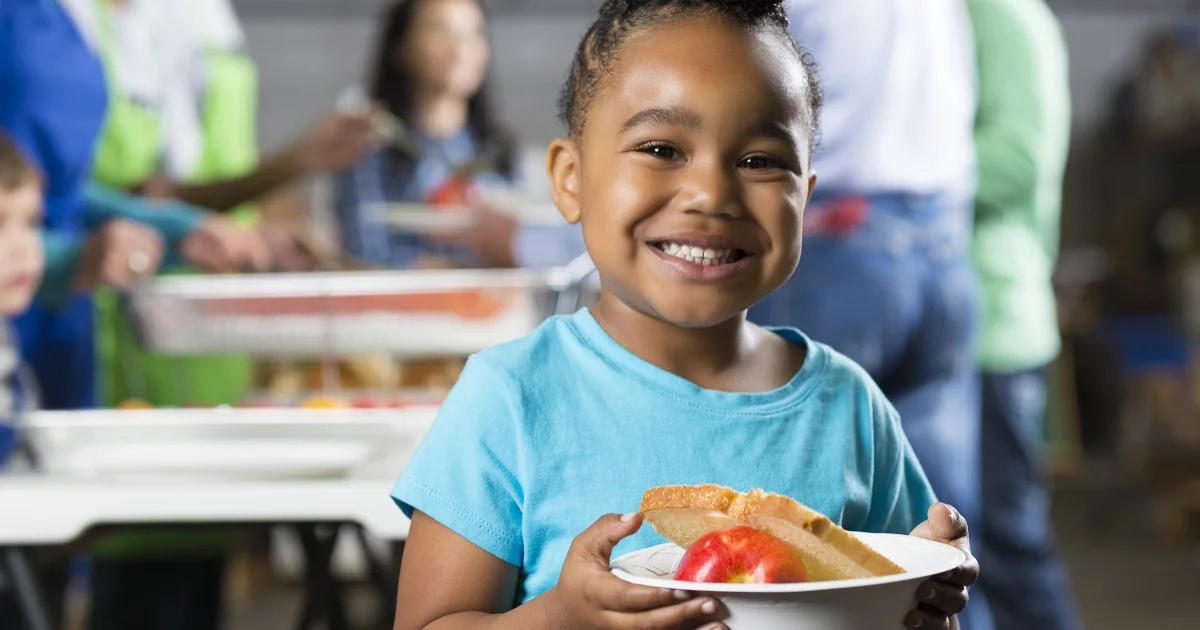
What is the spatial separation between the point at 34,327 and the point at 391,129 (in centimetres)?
90

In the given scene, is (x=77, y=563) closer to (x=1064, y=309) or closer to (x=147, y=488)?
(x=147, y=488)

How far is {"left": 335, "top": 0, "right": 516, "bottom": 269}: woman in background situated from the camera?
2637 millimetres

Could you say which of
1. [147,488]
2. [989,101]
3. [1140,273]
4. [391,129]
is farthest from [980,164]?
[1140,273]

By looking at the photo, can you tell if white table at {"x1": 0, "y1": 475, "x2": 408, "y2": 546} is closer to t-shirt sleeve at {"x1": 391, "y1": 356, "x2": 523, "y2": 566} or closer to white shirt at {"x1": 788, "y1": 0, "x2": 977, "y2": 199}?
t-shirt sleeve at {"x1": 391, "y1": 356, "x2": 523, "y2": 566}

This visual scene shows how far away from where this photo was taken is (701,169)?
697 mm

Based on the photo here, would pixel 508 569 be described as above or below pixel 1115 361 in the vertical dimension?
above

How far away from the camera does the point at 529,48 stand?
20.2 ft

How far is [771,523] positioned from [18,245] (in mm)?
1084

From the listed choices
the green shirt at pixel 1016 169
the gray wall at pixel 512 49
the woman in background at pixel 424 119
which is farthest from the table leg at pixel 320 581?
the gray wall at pixel 512 49

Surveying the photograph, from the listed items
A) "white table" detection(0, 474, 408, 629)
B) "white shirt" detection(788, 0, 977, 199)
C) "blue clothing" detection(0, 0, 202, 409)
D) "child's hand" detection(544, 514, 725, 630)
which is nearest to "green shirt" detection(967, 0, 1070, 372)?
"white shirt" detection(788, 0, 977, 199)

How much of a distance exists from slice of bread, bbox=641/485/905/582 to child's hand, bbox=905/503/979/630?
0.08 ft

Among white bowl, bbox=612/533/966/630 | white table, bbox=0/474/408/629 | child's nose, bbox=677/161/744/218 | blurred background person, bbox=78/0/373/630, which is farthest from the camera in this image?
blurred background person, bbox=78/0/373/630

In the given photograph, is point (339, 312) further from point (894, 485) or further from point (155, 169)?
point (155, 169)

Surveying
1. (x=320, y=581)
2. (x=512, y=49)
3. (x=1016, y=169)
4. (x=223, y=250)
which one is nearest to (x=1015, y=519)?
(x=1016, y=169)
